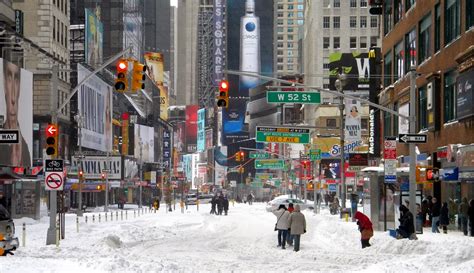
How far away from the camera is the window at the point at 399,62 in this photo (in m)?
56.4

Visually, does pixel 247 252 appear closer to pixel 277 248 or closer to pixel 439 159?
pixel 277 248

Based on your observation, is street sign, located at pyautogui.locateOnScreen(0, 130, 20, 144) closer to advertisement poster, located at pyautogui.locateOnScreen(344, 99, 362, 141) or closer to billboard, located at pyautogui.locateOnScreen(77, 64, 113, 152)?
advertisement poster, located at pyautogui.locateOnScreen(344, 99, 362, 141)

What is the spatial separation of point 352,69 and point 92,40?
Result: 33760 millimetres

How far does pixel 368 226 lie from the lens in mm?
30250

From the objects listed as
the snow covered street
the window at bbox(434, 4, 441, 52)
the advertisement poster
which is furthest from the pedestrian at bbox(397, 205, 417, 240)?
the advertisement poster

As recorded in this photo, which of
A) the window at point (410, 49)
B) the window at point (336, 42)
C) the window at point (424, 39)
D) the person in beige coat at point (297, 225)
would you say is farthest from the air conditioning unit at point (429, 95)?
the window at point (336, 42)

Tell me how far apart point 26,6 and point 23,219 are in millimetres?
38513

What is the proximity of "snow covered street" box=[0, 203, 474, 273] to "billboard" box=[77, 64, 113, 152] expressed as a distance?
186ft

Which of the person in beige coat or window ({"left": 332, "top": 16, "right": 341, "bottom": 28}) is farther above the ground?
window ({"left": 332, "top": 16, "right": 341, "bottom": 28})

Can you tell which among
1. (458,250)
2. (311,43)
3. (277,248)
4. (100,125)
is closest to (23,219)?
(277,248)

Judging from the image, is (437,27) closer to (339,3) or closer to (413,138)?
(413,138)

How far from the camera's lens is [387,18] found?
6341 centimetres

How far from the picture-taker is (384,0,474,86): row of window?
4238 centimetres

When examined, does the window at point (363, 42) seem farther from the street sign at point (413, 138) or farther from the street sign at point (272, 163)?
the street sign at point (413, 138)
